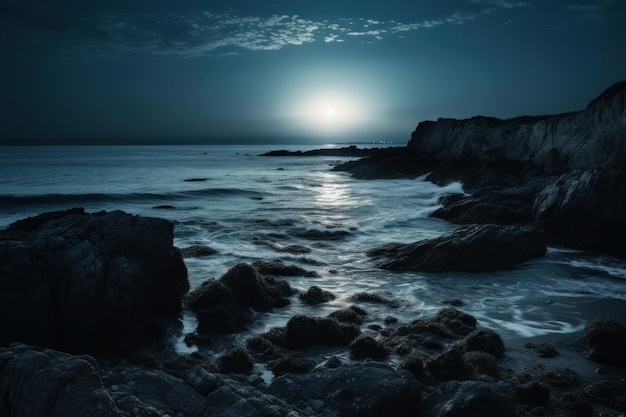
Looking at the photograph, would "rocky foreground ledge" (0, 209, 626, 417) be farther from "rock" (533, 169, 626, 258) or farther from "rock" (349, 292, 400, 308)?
Answer: "rock" (533, 169, 626, 258)

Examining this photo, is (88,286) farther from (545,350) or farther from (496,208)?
(496,208)

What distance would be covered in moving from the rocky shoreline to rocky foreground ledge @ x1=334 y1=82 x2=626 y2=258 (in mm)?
326

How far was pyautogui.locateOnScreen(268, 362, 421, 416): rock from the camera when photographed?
5379 millimetres

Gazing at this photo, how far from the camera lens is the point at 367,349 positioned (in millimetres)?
8375

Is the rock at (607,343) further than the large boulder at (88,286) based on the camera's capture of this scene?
Yes

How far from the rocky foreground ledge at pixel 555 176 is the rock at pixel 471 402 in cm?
1447

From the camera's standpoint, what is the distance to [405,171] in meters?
54.9

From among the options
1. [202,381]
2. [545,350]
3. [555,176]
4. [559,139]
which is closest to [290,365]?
[202,381]

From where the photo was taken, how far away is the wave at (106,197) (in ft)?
124

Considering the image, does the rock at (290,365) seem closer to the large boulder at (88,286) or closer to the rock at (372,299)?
the large boulder at (88,286)

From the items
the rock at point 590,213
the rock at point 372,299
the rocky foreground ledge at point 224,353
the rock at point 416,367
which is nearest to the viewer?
the rocky foreground ledge at point 224,353

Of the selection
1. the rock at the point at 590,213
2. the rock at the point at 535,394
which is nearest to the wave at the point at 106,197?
the rock at the point at 590,213

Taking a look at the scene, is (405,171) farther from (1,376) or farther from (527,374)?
(1,376)

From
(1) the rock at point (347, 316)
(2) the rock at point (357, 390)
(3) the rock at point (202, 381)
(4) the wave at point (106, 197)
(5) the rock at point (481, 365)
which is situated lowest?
(4) the wave at point (106, 197)
